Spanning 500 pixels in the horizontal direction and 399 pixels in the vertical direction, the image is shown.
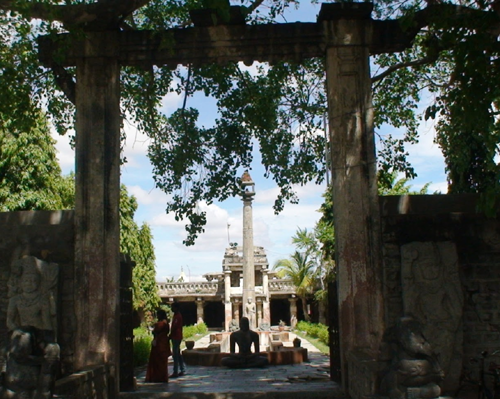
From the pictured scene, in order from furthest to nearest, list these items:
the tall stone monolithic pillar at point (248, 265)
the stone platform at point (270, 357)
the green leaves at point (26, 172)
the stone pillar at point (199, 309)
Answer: the stone pillar at point (199, 309) → the tall stone monolithic pillar at point (248, 265) → the green leaves at point (26, 172) → the stone platform at point (270, 357)

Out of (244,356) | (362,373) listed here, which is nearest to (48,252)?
(362,373)

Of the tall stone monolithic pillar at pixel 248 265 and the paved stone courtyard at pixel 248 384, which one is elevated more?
the tall stone monolithic pillar at pixel 248 265

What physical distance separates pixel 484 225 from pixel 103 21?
5939mm

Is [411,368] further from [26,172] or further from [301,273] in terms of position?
[301,273]

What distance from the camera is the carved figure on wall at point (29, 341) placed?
19.6ft

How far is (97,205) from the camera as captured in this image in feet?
27.6

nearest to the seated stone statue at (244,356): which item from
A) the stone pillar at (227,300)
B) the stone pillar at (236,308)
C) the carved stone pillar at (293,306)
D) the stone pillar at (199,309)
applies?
the stone pillar at (227,300)

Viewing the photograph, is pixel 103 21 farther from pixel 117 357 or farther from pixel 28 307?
pixel 117 357

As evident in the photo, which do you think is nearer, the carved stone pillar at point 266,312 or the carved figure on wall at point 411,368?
the carved figure on wall at point 411,368

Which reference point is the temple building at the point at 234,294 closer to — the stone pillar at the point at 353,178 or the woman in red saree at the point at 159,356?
the woman in red saree at the point at 159,356

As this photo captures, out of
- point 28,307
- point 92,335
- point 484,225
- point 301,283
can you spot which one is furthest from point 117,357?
point 301,283

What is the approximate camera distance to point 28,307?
7.66 metres

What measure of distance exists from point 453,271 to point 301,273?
32083 millimetres

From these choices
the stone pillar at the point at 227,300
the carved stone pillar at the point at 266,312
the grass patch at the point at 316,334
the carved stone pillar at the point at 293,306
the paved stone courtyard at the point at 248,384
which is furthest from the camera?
the carved stone pillar at the point at 293,306
